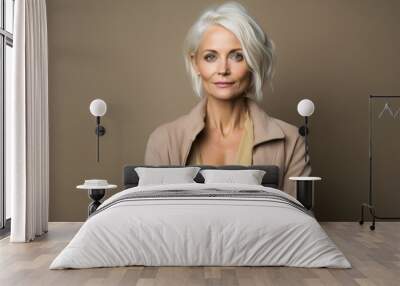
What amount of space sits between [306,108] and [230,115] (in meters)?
0.91

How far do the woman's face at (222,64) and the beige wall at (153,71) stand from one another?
345 millimetres

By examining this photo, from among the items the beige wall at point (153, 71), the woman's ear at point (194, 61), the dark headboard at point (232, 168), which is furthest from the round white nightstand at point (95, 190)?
the woman's ear at point (194, 61)

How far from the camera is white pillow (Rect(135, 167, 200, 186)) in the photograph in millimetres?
6773

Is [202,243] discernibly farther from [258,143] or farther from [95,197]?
[258,143]

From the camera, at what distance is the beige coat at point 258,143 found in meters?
7.40

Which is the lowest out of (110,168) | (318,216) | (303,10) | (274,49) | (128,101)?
(318,216)

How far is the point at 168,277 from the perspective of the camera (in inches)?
171

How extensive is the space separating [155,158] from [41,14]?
6.84 ft

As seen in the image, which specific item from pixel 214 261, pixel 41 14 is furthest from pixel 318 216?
pixel 41 14

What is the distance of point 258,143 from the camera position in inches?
292

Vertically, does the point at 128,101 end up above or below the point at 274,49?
below

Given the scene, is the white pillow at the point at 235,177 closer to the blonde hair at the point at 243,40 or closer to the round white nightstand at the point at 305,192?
the round white nightstand at the point at 305,192

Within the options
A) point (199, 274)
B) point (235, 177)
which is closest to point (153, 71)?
point (235, 177)

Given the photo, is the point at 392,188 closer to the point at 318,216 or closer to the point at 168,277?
the point at 318,216
